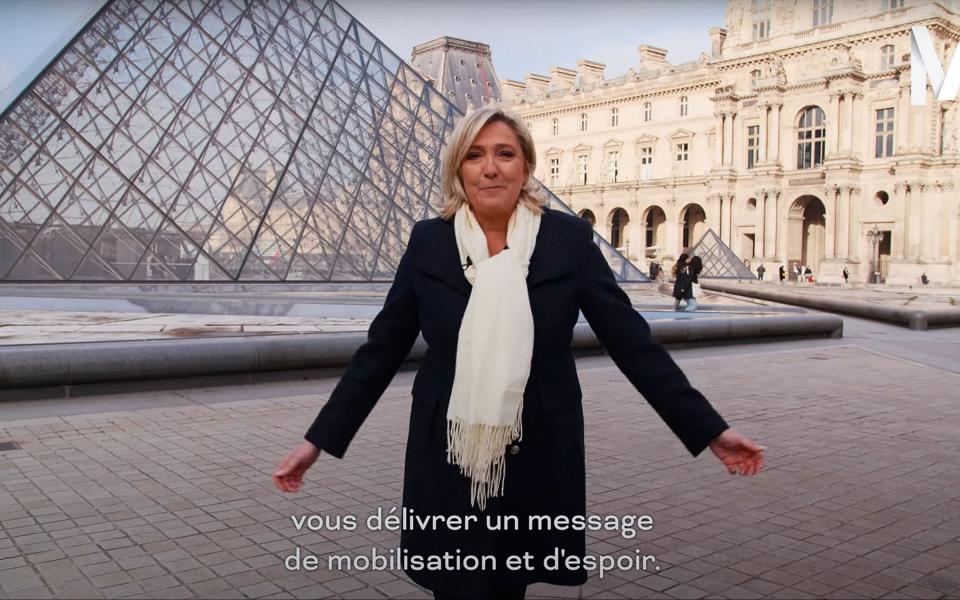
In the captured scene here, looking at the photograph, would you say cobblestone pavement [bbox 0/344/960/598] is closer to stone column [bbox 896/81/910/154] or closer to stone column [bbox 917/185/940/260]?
stone column [bbox 917/185/940/260]

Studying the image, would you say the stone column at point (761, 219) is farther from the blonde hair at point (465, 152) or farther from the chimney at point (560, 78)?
the blonde hair at point (465, 152)

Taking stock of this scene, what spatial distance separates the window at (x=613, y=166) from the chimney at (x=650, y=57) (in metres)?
5.38

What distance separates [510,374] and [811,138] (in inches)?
1783

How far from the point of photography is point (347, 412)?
216 centimetres

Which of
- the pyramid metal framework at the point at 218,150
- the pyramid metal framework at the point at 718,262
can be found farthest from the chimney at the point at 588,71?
A: the pyramid metal framework at the point at 218,150

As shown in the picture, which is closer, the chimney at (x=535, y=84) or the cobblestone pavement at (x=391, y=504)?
the cobblestone pavement at (x=391, y=504)

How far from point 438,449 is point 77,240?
14454 millimetres

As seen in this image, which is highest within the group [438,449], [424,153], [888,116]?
[888,116]

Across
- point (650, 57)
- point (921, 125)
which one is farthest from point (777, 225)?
point (650, 57)

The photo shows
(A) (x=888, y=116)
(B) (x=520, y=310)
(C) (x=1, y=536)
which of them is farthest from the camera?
(A) (x=888, y=116)

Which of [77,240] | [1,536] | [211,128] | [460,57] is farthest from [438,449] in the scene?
[460,57]

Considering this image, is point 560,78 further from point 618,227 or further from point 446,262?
point 446,262

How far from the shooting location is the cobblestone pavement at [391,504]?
2990mm

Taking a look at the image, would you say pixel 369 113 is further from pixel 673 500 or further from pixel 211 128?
pixel 673 500
